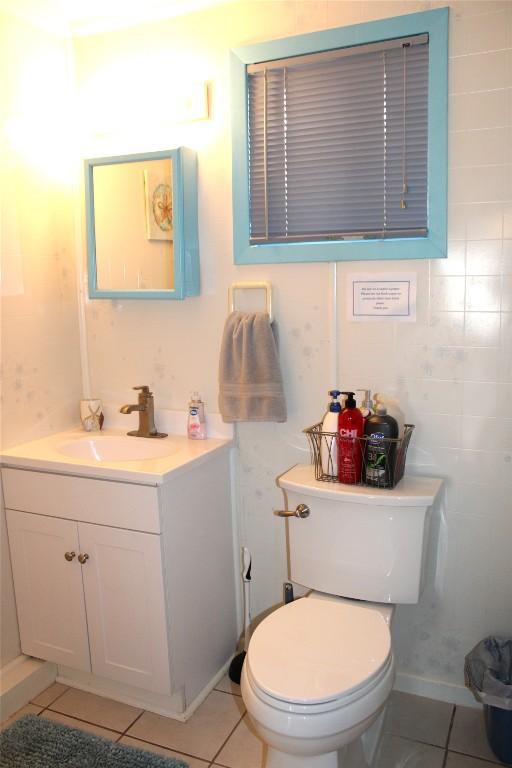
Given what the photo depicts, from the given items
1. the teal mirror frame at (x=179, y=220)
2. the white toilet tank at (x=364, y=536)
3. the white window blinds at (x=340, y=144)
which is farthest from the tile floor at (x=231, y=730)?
the white window blinds at (x=340, y=144)

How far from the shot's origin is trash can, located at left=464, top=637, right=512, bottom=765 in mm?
1863

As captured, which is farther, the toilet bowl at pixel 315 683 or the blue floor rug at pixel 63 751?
the blue floor rug at pixel 63 751

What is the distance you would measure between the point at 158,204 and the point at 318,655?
1.53m

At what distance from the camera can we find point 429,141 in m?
1.93

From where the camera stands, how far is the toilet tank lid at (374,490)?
188 centimetres

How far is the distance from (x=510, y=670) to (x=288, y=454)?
37.7 inches

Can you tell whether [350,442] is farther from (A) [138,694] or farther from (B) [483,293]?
(A) [138,694]

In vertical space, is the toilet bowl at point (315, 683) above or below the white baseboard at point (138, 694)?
above

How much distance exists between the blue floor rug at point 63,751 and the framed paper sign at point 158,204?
5.39 ft

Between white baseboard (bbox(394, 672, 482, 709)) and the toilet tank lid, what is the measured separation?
709 mm

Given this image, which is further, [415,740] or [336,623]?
[415,740]

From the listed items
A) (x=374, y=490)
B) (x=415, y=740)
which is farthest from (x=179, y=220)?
(x=415, y=740)

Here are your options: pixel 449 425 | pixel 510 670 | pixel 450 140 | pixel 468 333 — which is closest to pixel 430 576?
pixel 510 670

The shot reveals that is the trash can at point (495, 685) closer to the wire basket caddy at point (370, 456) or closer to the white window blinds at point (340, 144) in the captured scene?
the wire basket caddy at point (370, 456)
